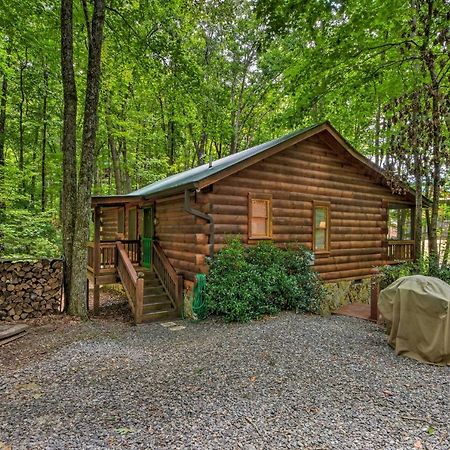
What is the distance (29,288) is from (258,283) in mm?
5430

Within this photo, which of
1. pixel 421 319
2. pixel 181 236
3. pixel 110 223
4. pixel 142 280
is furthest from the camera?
pixel 110 223

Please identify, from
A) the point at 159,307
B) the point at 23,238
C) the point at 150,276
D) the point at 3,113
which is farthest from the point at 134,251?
the point at 3,113

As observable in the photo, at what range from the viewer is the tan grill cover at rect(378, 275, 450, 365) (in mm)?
4641

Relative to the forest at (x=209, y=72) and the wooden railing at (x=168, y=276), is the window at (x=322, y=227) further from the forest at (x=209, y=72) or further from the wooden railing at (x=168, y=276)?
the wooden railing at (x=168, y=276)

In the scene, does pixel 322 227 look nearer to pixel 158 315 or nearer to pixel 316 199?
pixel 316 199

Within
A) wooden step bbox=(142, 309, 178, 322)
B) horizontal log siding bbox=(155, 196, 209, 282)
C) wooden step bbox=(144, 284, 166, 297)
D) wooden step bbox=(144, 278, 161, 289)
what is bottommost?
wooden step bbox=(142, 309, 178, 322)

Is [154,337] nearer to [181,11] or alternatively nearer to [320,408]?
[320,408]

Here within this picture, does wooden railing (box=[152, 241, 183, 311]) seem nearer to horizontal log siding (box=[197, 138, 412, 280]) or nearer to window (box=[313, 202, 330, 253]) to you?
horizontal log siding (box=[197, 138, 412, 280])

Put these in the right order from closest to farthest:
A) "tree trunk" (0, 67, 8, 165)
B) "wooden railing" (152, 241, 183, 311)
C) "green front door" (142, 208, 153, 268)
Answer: "wooden railing" (152, 241, 183, 311), "green front door" (142, 208, 153, 268), "tree trunk" (0, 67, 8, 165)

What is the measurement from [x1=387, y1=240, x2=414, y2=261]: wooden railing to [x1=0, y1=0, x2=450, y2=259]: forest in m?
1.62

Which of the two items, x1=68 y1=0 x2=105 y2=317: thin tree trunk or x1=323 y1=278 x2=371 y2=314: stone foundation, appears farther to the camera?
x1=323 y1=278 x2=371 y2=314: stone foundation

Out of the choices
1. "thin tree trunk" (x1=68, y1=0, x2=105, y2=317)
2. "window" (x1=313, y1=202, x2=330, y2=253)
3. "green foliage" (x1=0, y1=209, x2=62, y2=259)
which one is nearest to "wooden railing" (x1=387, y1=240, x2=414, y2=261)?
"window" (x1=313, y1=202, x2=330, y2=253)

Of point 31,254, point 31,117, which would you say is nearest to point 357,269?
point 31,254

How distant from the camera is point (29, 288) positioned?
7512mm
